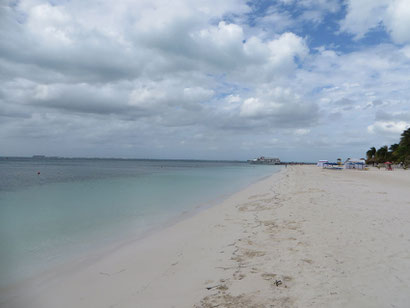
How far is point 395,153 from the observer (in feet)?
214

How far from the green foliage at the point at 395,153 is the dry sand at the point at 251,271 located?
213 ft

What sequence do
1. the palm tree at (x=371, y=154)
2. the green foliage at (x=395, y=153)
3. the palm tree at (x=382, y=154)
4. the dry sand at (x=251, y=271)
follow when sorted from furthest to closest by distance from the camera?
the palm tree at (x=371, y=154) → the palm tree at (x=382, y=154) → the green foliage at (x=395, y=153) → the dry sand at (x=251, y=271)

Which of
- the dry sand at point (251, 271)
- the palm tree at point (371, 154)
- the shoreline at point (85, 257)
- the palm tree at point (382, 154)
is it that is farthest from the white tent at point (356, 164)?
the shoreline at point (85, 257)

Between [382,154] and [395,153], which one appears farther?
[382,154]

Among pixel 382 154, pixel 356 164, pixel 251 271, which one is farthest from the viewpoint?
pixel 382 154

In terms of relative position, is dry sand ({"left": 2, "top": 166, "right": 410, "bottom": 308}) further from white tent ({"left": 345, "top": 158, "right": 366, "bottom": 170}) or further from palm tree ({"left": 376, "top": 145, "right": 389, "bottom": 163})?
palm tree ({"left": 376, "top": 145, "right": 389, "bottom": 163})

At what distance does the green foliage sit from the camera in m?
59.3

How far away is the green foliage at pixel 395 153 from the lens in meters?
59.3

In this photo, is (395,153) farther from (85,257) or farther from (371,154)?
(85,257)

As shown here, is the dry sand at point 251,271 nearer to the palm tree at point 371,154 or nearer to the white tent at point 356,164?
the white tent at point 356,164

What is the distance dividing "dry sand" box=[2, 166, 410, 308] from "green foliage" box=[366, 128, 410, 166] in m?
65.0

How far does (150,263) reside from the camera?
6.13 m

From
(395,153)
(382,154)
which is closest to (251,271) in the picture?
(395,153)

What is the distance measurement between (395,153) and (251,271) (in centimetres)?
7739
